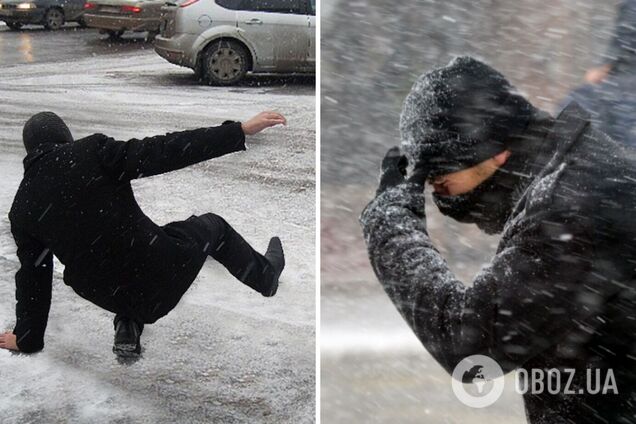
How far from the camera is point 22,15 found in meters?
3.30

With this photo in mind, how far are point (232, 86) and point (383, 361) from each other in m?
1.24

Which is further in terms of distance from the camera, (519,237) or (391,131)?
(391,131)

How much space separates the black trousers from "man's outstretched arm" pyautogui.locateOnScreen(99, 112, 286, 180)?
12.2 inches

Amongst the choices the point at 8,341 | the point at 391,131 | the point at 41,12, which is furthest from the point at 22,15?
the point at 391,131

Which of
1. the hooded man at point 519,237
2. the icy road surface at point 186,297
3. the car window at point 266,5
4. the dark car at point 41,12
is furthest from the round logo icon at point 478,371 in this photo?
the dark car at point 41,12

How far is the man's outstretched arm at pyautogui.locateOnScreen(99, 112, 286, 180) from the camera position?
242 centimetres

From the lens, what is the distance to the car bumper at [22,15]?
10.7ft

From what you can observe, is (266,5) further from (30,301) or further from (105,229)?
(30,301)

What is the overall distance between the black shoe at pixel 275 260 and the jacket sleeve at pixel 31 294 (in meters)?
0.74

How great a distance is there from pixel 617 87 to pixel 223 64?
176 centimetres

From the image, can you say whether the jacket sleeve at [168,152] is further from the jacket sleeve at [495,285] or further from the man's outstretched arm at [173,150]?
the jacket sleeve at [495,285]

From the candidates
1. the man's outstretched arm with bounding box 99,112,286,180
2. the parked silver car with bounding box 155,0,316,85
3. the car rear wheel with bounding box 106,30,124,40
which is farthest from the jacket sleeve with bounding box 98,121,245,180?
the car rear wheel with bounding box 106,30,124,40

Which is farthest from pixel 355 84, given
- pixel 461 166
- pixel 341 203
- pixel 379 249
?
pixel 379 249

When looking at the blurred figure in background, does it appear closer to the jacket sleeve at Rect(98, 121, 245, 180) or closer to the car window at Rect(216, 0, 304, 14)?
the jacket sleeve at Rect(98, 121, 245, 180)
